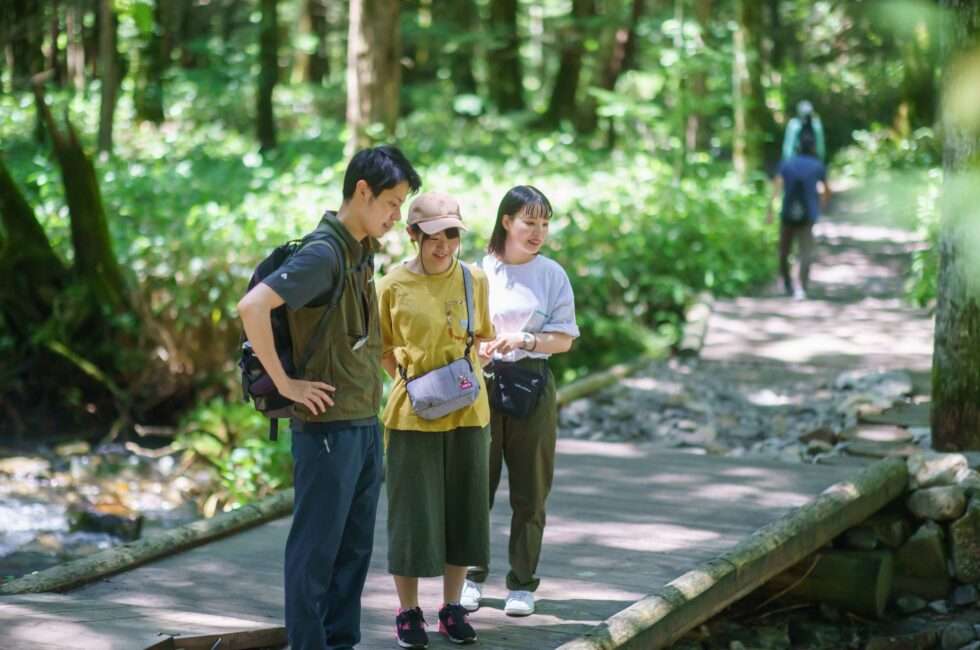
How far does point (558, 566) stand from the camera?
268 inches

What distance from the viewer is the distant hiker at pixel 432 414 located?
16.5 feet

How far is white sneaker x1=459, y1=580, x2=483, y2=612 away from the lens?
5.82 meters

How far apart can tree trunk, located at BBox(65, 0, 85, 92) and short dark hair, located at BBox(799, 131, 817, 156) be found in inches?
750

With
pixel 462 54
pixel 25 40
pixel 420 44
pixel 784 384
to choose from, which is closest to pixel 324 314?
pixel 784 384

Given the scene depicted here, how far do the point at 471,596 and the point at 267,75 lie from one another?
2018 centimetres

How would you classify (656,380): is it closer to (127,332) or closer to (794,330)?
(794,330)

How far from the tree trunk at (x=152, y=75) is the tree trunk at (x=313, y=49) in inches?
129

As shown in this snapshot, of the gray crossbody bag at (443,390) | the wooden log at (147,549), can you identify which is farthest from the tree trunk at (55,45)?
the gray crossbody bag at (443,390)

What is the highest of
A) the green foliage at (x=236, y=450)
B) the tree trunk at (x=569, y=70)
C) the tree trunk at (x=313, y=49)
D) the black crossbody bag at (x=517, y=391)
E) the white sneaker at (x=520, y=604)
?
the tree trunk at (x=313, y=49)

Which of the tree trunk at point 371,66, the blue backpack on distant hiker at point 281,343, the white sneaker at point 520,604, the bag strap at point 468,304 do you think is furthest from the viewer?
the tree trunk at point 371,66

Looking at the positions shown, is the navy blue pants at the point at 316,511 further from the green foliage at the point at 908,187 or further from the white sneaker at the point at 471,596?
the green foliage at the point at 908,187

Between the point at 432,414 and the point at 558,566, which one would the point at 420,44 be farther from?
the point at 432,414

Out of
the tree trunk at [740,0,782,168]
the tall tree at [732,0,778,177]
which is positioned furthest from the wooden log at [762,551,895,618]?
the tree trunk at [740,0,782,168]

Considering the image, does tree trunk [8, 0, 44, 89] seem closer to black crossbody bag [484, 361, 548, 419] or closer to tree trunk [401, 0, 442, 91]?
tree trunk [401, 0, 442, 91]
